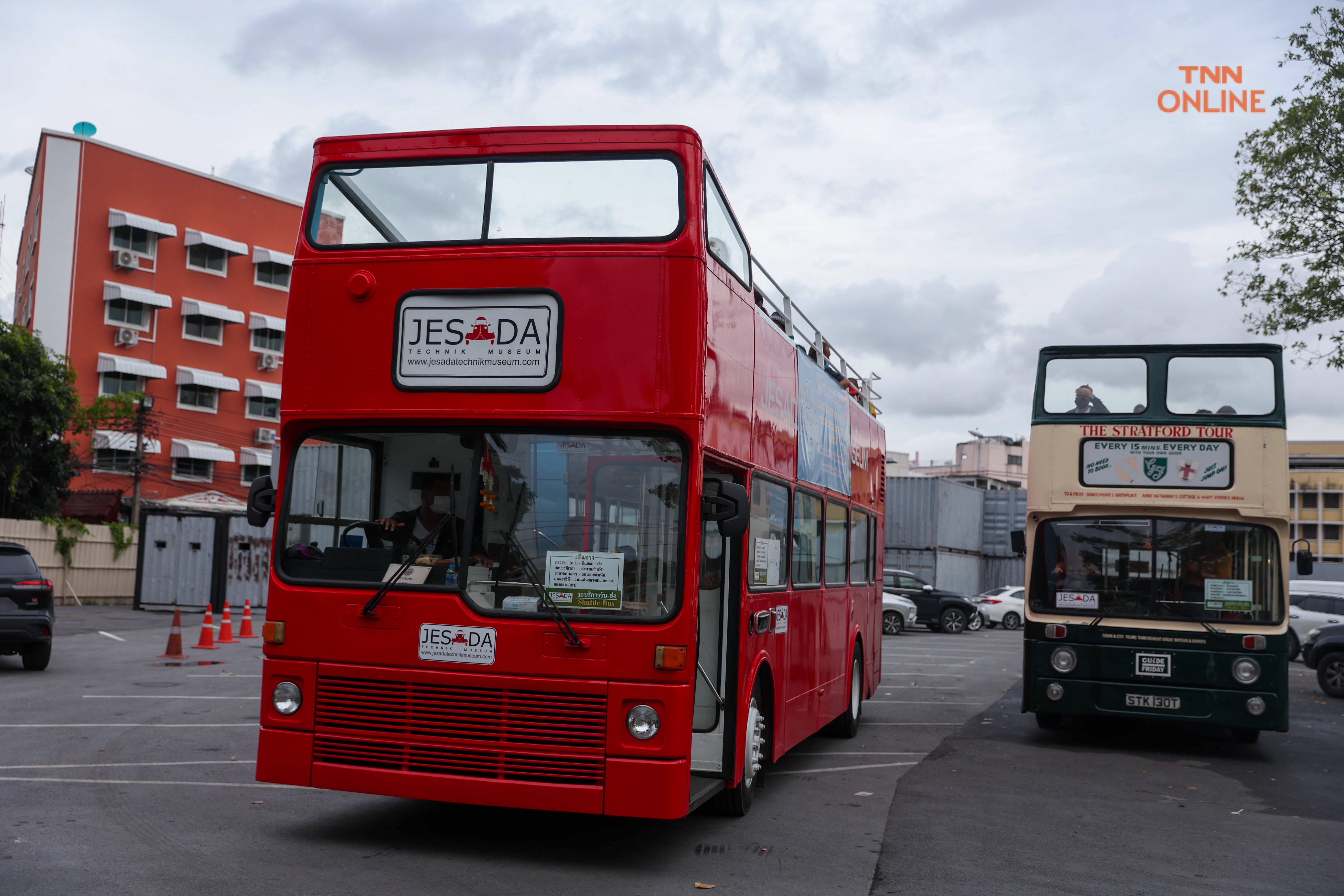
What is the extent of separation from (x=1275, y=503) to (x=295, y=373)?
8.99 meters

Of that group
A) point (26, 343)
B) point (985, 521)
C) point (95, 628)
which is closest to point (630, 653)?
point (95, 628)

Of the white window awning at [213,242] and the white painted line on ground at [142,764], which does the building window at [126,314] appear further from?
the white painted line on ground at [142,764]

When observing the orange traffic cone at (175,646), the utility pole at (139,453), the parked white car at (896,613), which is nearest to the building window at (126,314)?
the utility pole at (139,453)

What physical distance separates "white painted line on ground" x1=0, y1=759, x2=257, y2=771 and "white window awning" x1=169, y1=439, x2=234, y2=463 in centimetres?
4233

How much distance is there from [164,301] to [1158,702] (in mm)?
45475

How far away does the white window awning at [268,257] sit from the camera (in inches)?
2060

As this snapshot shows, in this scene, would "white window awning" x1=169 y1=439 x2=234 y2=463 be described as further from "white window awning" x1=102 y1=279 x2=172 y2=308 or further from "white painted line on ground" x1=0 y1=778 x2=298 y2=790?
"white painted line on ground" x1=0 y1=778 x2=298 y2=790

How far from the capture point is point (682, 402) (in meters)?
6.26

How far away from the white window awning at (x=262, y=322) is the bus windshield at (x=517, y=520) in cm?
4826

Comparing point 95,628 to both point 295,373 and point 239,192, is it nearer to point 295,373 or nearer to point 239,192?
point 295,373

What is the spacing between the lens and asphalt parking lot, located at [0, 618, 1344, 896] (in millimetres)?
6078

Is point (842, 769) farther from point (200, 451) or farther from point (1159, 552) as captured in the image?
point (200, 451)

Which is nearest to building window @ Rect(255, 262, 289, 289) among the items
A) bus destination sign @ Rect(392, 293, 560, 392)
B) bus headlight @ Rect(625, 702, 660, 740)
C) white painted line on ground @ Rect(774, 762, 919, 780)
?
white painted line on ground @ Rect(774, 762, 919, 780)

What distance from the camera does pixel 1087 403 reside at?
469 inches
